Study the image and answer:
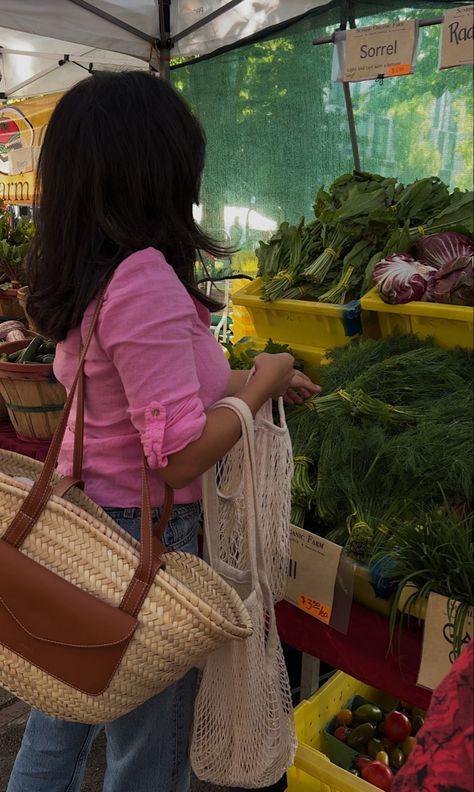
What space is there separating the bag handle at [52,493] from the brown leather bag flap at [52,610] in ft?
0.10

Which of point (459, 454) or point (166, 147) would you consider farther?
point (459, 454)

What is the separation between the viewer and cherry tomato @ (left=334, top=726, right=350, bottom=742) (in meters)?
2.02

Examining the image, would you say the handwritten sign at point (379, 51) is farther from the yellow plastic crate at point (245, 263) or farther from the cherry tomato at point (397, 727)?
the cherry tomato at point (397, 727)

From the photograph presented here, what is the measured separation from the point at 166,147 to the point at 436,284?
614 mm

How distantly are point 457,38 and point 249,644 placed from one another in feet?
4.06

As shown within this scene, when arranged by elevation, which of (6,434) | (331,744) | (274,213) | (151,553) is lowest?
(331,744)

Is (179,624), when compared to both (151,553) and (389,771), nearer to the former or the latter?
(151,553)

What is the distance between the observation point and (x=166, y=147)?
122 cm

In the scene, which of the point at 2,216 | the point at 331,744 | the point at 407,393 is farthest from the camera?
the point at 2,216

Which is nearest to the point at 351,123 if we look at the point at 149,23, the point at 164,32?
the point at 164,32

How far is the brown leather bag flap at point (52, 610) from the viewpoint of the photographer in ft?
3.85

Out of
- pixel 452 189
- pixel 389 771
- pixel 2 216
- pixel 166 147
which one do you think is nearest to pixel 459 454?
pixel 452 189

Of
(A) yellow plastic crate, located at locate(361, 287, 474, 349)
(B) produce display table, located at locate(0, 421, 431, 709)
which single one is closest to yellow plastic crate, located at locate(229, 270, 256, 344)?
(A) yellow plastic crate, located at locate(361, 287, 474, 349)

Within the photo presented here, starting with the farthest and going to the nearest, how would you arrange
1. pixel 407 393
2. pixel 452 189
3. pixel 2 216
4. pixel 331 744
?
pixel 2 216 → pixel 331 744 → pixel 407 393 → pixel 452 189
